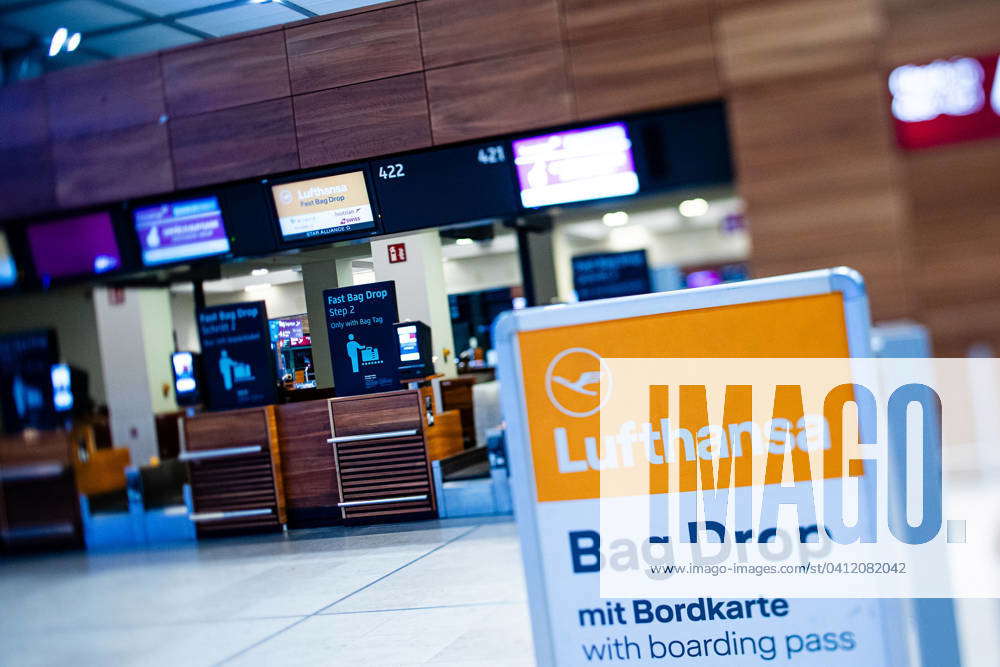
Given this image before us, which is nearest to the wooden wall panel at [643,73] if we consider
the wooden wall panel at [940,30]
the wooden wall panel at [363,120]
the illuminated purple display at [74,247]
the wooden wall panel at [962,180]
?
the wooden wall panel at [363,120]

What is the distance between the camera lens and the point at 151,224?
5.97 ft

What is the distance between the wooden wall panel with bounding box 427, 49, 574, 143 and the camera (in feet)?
5.91

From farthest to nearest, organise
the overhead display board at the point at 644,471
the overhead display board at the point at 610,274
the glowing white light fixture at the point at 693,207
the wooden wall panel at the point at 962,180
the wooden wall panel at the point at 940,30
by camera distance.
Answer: the wooden wall panel at the point at 962,180 → the wooden wall panel at the point at 940,30 → the overhead display board at the point at 610,274 → the glowing white light fixture at the point at 693,207 → the overhead display board at the point at 644,471

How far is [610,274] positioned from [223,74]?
4.89 feet

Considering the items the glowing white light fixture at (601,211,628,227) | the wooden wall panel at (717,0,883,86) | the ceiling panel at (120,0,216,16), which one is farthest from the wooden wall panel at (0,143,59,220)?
the wooden wall panel at (717,0,883,86)

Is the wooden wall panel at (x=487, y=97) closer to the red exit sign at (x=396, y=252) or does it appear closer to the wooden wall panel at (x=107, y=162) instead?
the red exit sign at (x=396, y=252)

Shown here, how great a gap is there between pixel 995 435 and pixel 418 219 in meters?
3.89

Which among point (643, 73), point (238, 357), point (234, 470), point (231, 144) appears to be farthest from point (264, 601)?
point (643, 73)

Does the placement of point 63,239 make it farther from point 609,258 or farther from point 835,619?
point 609,258

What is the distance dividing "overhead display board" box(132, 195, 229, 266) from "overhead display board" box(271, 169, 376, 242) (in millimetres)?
114

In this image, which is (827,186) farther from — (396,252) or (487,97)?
(396,252)

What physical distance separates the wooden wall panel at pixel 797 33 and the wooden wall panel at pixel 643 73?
644mm

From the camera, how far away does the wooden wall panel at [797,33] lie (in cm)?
286

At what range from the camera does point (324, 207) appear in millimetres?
1780
